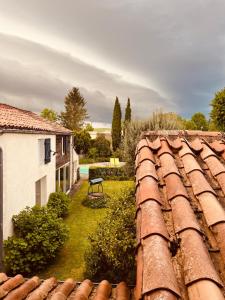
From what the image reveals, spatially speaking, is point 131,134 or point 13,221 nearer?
point 13,221

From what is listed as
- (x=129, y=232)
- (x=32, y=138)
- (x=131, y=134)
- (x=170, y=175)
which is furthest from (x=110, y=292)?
(x=131, y=134)

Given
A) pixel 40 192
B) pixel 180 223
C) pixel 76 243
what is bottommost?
pixel 76 243

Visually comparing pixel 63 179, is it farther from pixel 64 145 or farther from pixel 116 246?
pixel 116 246

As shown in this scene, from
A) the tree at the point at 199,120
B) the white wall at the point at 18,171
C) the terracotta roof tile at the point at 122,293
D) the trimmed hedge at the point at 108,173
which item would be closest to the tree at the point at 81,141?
the trimmed hedge at the point at 108,173

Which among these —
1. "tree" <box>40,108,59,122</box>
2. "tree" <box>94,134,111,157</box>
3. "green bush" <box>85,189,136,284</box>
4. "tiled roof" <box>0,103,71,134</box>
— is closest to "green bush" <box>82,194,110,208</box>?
"tiled roof" <box>0,103,71,134</box>

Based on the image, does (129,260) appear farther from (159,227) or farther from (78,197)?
(78,197)

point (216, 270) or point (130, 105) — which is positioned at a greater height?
point (130, 105)

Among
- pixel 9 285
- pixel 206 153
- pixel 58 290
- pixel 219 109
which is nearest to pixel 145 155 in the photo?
pixel 206 153
